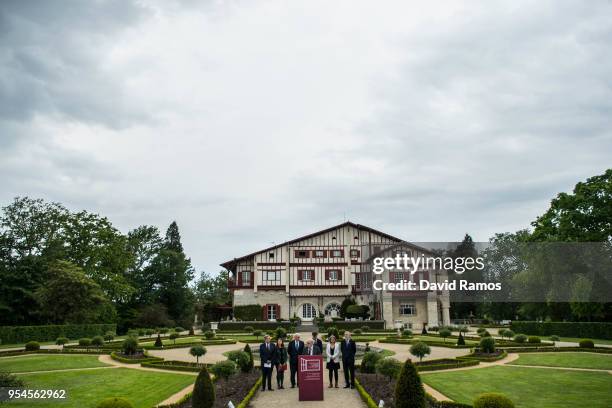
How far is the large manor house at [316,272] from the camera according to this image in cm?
5775

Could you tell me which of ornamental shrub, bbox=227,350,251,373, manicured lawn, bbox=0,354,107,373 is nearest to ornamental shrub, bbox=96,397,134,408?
ornamental shrub, bbox=227,350,251,373

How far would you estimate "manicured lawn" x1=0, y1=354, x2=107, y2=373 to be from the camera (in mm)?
22234

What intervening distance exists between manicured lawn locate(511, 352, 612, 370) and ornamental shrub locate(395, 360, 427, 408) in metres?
13.7

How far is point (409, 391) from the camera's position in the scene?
10875mm

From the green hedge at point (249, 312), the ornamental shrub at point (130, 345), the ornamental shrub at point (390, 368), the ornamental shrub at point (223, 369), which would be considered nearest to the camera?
the ornamental shrub at point (390, 368)

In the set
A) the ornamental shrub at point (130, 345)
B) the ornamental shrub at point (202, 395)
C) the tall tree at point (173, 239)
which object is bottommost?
the ornamental shrub at point (130, 345)

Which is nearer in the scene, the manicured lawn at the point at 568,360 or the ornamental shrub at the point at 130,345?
the manicured lawn at the point at 568,360

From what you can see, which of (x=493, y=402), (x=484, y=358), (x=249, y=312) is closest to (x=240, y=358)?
(x=493, y=402)

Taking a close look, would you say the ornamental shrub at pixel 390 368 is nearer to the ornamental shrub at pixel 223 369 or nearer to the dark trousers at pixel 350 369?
the dark trousers at pixel 350 369

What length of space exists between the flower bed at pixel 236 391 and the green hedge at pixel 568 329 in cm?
3015

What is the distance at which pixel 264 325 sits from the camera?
166 feet

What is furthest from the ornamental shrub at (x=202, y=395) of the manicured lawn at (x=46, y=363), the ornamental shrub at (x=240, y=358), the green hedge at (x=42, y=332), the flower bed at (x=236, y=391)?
the green hedge at (x=42, y=332)

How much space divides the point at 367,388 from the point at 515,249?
61.7 metres

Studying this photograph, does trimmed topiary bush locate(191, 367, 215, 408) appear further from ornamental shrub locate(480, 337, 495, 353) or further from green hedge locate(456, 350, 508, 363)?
ornamental shrub locate(480, 337, 495, 353)
